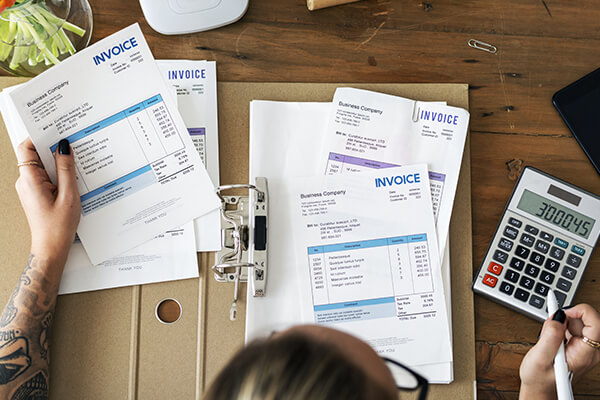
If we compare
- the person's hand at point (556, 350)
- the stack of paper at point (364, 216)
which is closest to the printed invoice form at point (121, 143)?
the stack of paper at point (364, 216)

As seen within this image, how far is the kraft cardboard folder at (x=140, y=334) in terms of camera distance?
30.6 inches

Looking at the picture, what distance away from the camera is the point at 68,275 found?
31.1 inches

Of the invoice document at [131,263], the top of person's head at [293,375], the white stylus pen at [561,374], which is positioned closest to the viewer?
the top of person's head at [293,375]

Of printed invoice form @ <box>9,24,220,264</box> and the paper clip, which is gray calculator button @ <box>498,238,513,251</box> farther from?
printed invoice form @ <box>9,24,220,264</box>

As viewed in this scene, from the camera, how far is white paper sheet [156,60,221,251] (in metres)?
0.82

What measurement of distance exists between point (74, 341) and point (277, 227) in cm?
35

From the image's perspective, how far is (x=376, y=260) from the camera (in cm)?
81

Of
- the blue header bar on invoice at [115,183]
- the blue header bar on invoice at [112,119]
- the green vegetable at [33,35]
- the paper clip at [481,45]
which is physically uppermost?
the green vegetable at [33,35]

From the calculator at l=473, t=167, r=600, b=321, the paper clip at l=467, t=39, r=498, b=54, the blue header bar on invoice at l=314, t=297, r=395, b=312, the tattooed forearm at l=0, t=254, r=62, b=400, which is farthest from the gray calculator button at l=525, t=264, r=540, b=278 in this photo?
the tattooed forearm at l=0, t=254, r=62, b=400

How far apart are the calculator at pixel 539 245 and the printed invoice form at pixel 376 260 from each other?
0.32ft

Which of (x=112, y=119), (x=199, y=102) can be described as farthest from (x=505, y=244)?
(x=112, y=119)

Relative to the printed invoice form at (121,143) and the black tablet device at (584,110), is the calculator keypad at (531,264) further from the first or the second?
the printed invoice form at (121,143)

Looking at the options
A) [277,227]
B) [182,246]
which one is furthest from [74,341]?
[277,227]

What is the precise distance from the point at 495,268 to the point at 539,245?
0.08m
